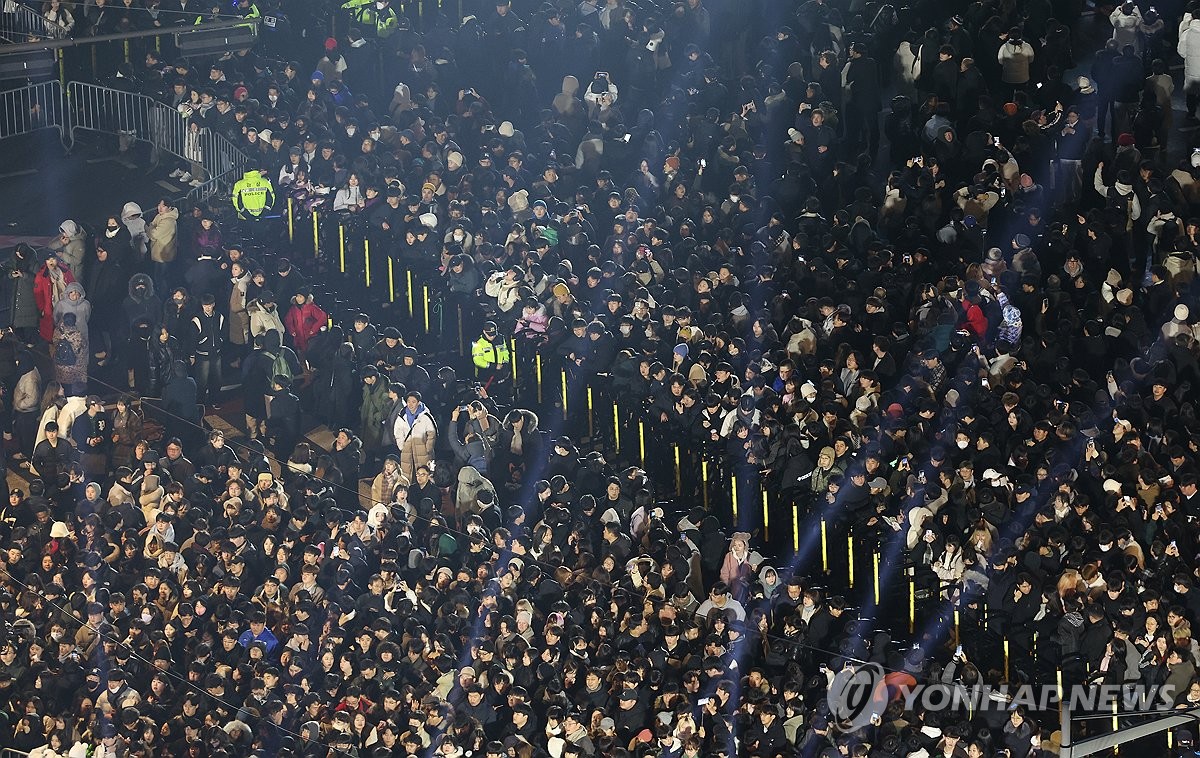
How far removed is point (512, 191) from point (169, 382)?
4009mm

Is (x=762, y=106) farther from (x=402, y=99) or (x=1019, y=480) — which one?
(x=1019, y=480)

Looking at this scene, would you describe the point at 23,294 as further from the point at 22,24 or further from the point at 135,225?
the point at 22,24

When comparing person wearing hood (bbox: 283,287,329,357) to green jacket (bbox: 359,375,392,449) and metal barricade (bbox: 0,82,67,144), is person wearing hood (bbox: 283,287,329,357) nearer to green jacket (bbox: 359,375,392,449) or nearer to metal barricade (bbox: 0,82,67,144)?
green jacket (bbox: 359,375,392,449)

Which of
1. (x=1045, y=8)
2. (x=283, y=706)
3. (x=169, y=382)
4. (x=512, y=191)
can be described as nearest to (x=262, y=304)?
(x=169, y=382)

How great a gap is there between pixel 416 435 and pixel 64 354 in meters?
3.77

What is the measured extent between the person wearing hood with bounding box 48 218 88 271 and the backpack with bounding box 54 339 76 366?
0.95 meters

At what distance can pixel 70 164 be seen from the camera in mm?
27984

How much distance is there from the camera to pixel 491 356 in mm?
23438

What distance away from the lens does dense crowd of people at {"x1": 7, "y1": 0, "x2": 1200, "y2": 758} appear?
19.9m

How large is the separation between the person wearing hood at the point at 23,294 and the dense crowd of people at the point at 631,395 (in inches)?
2.1

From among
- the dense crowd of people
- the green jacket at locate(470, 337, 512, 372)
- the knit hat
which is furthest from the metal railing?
the green jacket at locate(470, 337, 512, 372)

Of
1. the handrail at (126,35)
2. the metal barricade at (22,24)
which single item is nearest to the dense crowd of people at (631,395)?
the handrail at (126,35)

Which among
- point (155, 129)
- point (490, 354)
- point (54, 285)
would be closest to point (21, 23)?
point (155, 129)

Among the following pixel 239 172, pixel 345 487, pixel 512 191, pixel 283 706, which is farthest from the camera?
pixel 239 172
